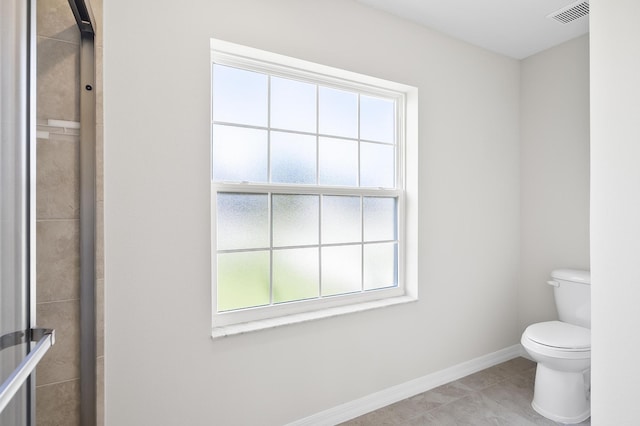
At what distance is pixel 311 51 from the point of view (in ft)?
6.41

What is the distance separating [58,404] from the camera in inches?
52.7

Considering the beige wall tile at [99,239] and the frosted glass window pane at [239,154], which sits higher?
the frosted glass window pane at [239,154]

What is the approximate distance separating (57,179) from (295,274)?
1.22m

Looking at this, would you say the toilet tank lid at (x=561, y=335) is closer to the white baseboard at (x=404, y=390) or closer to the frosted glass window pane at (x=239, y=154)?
the white baseboard at (x=404, y=390)

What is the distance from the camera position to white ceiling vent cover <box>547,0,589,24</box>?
7.04ft

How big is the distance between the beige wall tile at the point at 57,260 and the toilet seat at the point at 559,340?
241 cm

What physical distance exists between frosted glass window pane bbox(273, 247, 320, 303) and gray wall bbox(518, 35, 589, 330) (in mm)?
1954

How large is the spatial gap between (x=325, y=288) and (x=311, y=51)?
1380mm

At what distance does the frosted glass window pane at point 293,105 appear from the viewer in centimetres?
200

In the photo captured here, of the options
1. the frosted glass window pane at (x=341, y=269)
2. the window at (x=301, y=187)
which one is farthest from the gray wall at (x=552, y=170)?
the frosted glass window pane at (x=341, y=269)

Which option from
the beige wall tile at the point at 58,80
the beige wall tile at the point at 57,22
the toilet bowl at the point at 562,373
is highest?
the beige wall tile at the point at 57,22

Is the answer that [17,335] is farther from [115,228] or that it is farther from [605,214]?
[605,214]

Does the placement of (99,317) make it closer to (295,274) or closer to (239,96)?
(295,274)

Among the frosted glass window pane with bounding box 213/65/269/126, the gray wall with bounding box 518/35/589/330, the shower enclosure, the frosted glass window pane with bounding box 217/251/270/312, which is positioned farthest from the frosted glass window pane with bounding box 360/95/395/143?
the shower enclosure
